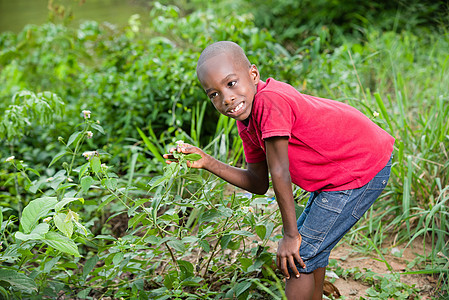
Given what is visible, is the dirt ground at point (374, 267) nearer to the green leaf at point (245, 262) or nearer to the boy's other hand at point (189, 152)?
the green leaf at point (245, 262)

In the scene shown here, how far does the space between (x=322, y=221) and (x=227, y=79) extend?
2.14ft

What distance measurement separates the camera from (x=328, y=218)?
1.85 m

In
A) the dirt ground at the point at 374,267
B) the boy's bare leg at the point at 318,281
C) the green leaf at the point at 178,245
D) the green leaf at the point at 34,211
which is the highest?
the green leaf at the point at 34,211

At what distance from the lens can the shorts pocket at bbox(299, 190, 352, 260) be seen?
1.83m

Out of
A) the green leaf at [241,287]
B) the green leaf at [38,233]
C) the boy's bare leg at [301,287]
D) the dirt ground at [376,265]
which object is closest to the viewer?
the green leaf at [38,233]

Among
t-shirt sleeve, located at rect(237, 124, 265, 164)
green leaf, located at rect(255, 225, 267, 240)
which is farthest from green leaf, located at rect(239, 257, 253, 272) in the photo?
t-shirt sleeve, located at rect(237, 124, 265, 164)

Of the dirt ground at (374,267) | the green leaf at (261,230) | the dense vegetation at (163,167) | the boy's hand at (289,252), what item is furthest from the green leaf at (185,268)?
the dirt ground at (374,267)

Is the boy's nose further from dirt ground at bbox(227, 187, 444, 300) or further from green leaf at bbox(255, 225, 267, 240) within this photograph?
dirt ground at bbox(227, 187, 444, 300)

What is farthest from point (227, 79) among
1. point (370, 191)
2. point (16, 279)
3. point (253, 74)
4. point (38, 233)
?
point (16, 279)

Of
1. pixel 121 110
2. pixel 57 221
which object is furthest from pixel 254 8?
pixel 57 221

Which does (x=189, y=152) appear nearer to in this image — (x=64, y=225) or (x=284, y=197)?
(x=284, y=197)

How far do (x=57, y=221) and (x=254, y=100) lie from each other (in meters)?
0.81

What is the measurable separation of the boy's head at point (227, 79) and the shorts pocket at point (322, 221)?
17.9 inches

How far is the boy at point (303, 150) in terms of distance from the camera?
1699mm
